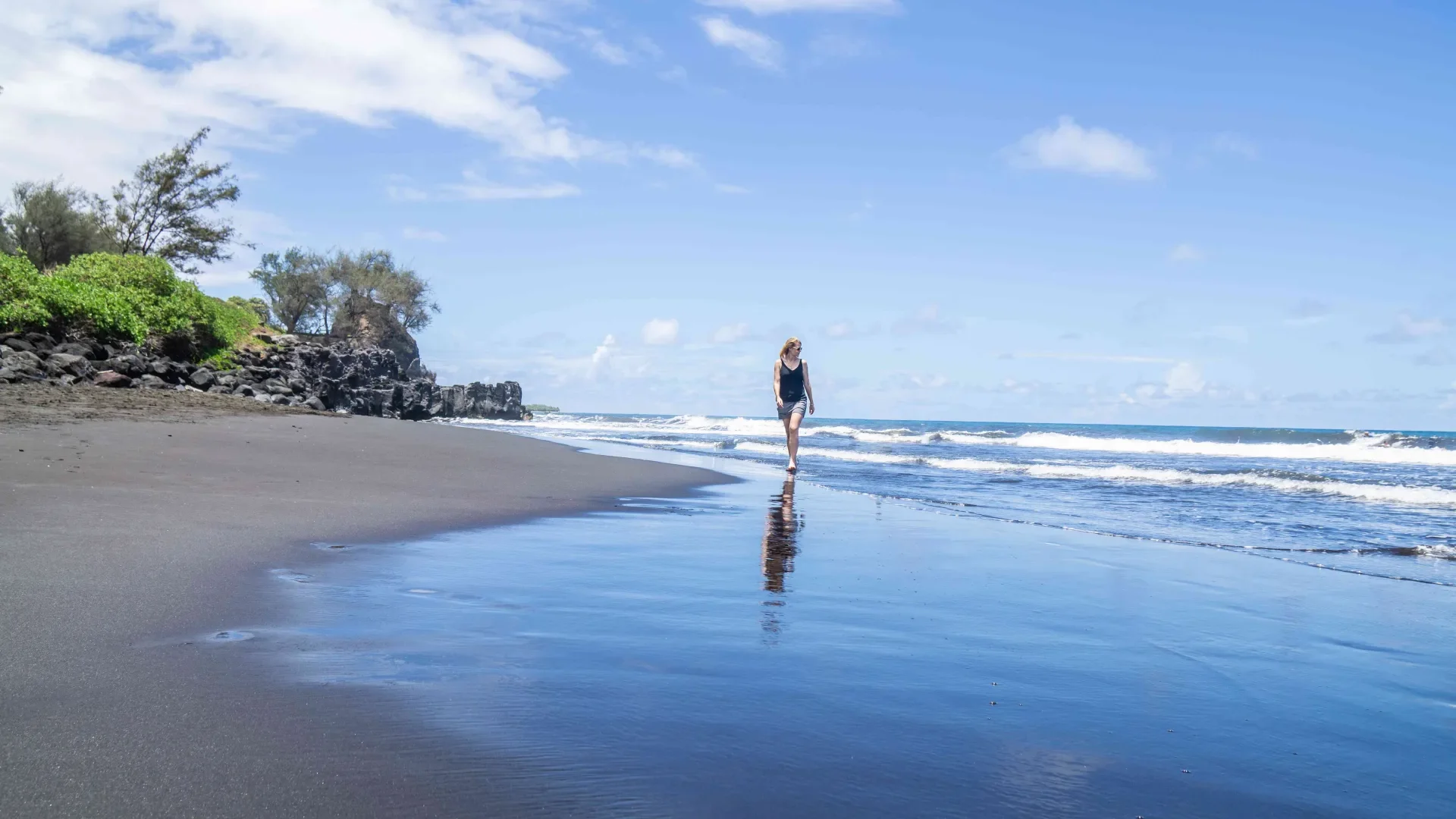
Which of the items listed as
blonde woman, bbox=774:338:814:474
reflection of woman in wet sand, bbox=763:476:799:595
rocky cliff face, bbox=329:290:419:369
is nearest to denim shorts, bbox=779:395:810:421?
blonde woman, bbox=774:338:814:474

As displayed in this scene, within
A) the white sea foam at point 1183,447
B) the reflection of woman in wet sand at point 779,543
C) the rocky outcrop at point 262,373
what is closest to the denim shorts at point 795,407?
the reflection of woman in wet sand at point 779,543

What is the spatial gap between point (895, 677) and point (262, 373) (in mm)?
24346

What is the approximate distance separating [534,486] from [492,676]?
267 inches

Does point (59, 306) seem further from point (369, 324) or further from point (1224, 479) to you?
point (369, 324)

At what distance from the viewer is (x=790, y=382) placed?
46.9 feet

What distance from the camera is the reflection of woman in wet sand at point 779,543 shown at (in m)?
5.18

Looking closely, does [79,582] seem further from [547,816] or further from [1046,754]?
[1046,754]

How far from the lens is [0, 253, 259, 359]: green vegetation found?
16875 mm

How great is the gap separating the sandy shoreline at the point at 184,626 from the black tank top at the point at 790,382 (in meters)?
5.41

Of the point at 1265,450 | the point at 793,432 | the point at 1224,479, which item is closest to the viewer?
the point at 793,432

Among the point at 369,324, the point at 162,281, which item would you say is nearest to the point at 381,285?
the point at 369,324

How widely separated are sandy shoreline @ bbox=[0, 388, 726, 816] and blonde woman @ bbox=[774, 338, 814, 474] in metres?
5.38

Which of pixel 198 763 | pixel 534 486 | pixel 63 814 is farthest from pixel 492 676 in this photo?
pixel 534 486

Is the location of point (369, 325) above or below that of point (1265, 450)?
above
